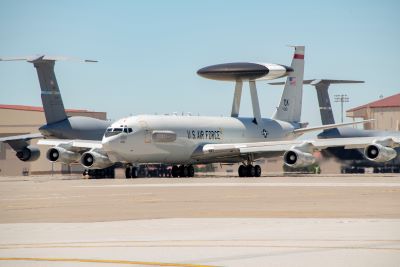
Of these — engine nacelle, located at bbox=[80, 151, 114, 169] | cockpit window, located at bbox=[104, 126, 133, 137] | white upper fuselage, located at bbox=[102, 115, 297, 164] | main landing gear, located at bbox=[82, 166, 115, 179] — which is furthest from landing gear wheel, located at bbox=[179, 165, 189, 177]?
cockpit window, located at bbox=[104, 126, 133, 137]

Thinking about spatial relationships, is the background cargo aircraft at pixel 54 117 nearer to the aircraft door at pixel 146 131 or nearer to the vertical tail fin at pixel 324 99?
the aircraft door at pixel 146 131

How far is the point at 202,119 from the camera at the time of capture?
255ft

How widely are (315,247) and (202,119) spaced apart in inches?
2419

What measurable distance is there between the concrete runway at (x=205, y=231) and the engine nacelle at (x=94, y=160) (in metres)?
34.6

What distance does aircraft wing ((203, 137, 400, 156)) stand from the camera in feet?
220

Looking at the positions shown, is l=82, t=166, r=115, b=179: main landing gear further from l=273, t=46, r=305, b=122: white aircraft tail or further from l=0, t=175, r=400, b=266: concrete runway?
l=0, t=175, r=400, b=266: concrete runway

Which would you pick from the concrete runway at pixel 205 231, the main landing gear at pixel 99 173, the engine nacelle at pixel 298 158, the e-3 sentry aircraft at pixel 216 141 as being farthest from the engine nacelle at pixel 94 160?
the concrete runway at pixel 205 231

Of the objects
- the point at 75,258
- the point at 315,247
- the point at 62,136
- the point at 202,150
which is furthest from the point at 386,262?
the point at 62,136

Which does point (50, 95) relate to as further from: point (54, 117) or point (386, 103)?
Answer: point (386, 103)

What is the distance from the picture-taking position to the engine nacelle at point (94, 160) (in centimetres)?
7100

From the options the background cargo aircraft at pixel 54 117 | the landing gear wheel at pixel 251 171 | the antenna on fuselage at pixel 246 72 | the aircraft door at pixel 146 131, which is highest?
the antenna on fuselage at pixel 246 72

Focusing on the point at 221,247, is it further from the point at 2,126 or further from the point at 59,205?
the point at 2,126

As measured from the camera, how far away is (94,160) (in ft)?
233

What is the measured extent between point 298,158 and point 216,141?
11141 millimetres
